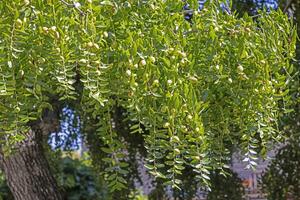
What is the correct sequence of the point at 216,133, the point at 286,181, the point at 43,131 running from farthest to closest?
the point at 286,181, the point at 43,131, the point at 216,133

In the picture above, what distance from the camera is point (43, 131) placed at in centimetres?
224

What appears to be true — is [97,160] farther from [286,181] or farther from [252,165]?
[252,165]

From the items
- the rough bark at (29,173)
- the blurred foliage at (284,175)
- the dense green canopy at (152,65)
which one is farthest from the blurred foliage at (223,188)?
the dense green canopy at (152,65)

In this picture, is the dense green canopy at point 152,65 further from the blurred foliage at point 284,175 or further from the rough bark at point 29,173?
the blurred foliage at point 284,175

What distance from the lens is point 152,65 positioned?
0.87 metres

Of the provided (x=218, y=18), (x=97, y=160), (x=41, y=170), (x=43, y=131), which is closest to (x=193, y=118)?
(x=218, y=18)

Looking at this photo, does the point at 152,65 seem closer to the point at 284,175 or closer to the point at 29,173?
the point at 29,173

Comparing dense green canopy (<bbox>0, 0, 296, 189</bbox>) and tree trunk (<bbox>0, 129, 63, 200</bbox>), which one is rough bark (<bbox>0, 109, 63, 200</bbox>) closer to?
tree trunk (<bbox>0, 129, 63, 200</bbox>)

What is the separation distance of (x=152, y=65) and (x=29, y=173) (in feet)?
4.17

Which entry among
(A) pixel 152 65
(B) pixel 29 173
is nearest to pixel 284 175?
(B) pixel 29 173

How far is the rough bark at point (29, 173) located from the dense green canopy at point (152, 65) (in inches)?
41.6

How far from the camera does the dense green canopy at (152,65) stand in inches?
33.3

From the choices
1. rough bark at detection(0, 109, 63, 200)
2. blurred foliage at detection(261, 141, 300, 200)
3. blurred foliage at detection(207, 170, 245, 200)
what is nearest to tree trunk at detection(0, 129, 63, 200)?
rough bark at detection(0, 109, 63, 200)

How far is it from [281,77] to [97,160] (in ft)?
5.81
